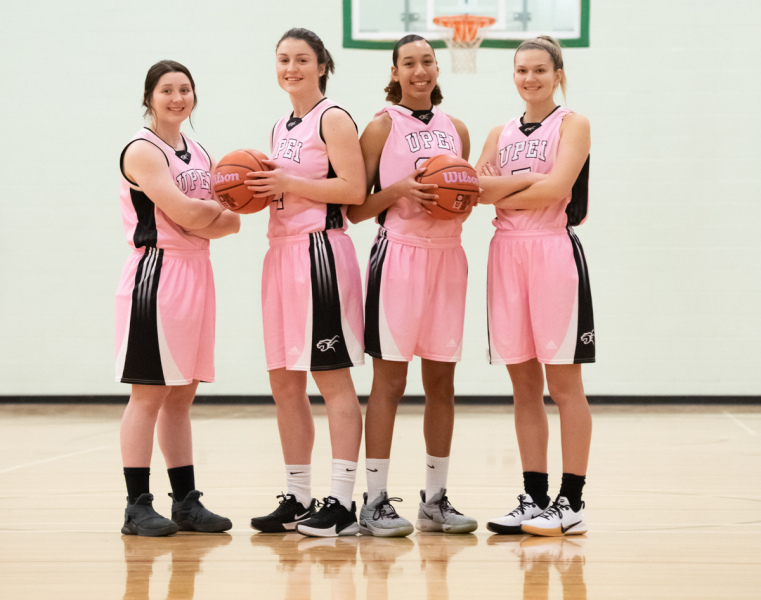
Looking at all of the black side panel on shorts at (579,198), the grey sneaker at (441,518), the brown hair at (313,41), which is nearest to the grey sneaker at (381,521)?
the grey sneaker at (441,518)

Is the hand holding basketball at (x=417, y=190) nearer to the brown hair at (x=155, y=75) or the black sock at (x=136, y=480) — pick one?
the brown hair at (x=155, y=75)

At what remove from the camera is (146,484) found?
3203 mm

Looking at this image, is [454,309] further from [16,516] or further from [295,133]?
[16,516]

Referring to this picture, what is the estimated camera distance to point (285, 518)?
3.19 meters

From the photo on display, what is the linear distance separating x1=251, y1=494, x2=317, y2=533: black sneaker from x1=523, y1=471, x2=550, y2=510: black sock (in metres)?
0.83

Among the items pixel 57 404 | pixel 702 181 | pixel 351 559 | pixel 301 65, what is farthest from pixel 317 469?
pixel 702 181

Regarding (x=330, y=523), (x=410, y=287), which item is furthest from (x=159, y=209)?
(x=330, y=523)

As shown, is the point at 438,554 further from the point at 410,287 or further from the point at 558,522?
the point at 410,287

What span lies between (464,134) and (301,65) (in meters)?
0.71

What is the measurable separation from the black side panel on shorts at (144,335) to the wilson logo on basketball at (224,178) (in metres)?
0.41

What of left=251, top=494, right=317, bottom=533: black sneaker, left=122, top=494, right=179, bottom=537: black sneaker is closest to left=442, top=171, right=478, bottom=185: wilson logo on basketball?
left=251, top=494, right=317, bottom=533: black sneaker

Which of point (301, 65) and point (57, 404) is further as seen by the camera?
point (57, 404)

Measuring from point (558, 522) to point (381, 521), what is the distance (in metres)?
0.64

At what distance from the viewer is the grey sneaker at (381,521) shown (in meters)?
3.07
